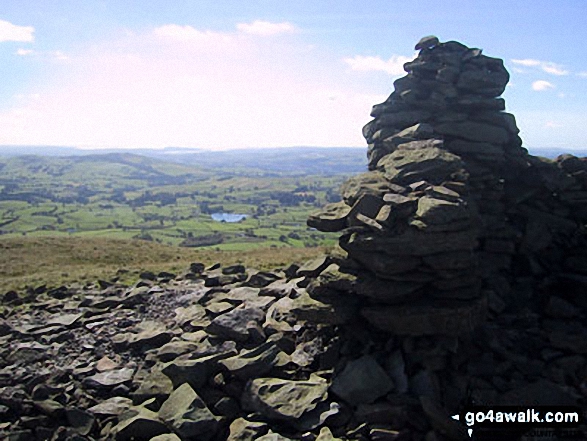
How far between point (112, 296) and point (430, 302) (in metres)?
18.8

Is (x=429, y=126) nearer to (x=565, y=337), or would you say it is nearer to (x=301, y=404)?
(x=565, y=337)

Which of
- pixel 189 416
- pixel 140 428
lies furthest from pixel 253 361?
pixel 140 428

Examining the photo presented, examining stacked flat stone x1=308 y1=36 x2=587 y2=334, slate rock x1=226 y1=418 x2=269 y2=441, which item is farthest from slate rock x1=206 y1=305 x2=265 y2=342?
stacked flat stone x1=308 y1=36 x2=587 y2=334

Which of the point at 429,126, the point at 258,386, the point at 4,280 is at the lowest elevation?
the point at 4,280

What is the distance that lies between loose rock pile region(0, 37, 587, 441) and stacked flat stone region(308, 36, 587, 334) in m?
0.08

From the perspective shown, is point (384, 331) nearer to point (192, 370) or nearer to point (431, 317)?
point (431, 317)

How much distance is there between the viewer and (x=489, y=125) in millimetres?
23453

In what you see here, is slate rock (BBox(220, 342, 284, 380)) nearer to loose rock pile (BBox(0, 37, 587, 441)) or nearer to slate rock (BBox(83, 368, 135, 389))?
loose rock pile (BBox(0, 37, 587, 441))

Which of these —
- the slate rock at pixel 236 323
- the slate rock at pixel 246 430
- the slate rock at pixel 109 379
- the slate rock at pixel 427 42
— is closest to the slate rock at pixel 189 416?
the slate rock at pixel 246 430

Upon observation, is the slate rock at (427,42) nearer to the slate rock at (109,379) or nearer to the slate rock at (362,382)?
the slate rock at (362,382)

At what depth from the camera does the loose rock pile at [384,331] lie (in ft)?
50.3

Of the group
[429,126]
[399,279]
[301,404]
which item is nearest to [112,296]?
[301,404]

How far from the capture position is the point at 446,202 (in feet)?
54.8

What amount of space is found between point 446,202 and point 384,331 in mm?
5162
